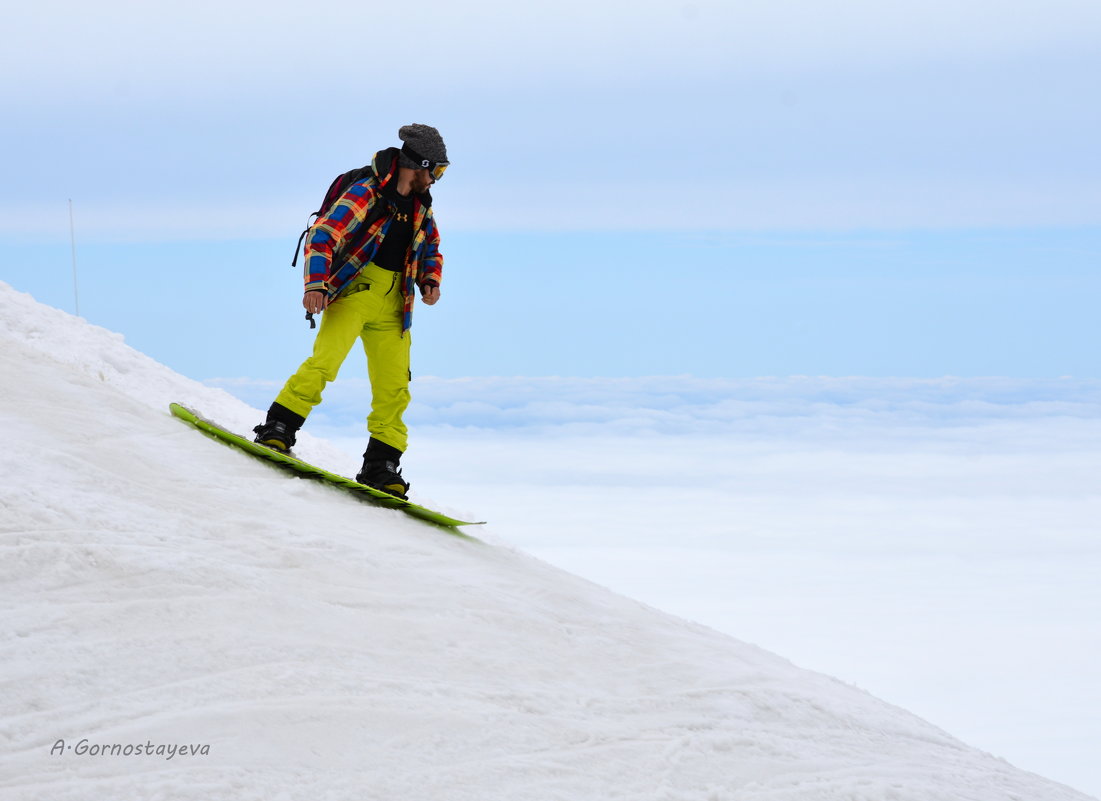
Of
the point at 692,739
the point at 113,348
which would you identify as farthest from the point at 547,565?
the point at 113,348

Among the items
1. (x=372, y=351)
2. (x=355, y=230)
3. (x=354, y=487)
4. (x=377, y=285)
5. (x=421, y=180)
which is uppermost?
(x=421, y=180)

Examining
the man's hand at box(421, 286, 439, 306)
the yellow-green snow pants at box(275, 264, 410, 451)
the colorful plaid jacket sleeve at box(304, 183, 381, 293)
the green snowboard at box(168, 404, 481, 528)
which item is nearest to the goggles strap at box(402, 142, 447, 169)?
the colorful plaid jacket sleeve at box(304, 183, 381, 293)

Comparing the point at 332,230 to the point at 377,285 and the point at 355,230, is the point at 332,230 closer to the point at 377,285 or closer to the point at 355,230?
the point at 355,230

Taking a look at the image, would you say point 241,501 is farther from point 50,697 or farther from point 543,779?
point 543,779

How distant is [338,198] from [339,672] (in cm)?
432

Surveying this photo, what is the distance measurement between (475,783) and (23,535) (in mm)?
2725

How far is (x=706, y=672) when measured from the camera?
20.6ft

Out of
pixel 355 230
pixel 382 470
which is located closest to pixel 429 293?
pixel 355 230

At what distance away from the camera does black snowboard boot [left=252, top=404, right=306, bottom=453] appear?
8570mm

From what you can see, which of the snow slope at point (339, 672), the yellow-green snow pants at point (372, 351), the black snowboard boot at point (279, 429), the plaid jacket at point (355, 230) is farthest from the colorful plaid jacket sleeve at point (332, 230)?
the snow slope at point (339, 672)

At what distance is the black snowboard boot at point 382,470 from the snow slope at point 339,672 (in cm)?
91

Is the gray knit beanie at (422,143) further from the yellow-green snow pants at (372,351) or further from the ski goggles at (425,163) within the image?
the yellow-green snow pants at (372,351)

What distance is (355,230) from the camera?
8.34 m

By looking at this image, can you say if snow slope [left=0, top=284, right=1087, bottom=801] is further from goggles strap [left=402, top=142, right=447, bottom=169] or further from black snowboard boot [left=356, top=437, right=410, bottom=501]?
goggles strap [left=402, top=142, right=447, bottom=169]
